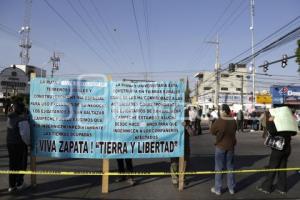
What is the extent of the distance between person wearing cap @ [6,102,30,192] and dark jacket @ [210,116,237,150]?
353 cm

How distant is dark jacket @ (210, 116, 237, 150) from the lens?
8305 mm

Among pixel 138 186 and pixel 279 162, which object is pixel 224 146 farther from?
pixel 138 186

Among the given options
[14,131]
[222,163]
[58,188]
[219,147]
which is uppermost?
[14,131]

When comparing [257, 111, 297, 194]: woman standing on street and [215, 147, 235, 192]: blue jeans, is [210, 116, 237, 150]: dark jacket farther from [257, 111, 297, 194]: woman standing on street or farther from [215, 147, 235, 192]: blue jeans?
[257, 111, 297, 194]: woman standing on street

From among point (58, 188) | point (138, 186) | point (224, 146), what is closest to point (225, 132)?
point (224, 146)

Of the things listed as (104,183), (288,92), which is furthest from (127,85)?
(288,92)

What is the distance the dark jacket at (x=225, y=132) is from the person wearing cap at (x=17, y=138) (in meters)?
3.53

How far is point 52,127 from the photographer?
851 cm

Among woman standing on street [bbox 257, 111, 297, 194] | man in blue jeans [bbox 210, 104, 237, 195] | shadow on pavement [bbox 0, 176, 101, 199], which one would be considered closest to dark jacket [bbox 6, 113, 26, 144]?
shadow on pavement [bbox 0, 176, 101, 199]

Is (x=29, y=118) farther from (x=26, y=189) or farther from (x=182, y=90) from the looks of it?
(x=182, y=90)

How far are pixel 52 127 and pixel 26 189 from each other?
1.28 metres

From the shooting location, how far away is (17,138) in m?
8.15

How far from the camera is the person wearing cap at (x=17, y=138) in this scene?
26.7ft

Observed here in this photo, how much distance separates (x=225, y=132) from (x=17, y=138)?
385 cm
